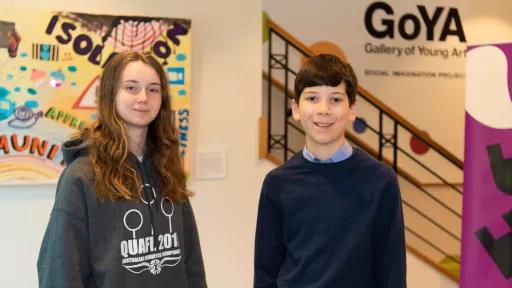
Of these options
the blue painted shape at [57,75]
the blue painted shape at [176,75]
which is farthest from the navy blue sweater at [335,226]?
the blue painted shape at [57,75]

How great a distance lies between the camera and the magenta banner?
2.24 metres

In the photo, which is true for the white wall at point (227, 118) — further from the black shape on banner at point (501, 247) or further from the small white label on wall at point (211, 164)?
the black shape on banner at point (501, 247)

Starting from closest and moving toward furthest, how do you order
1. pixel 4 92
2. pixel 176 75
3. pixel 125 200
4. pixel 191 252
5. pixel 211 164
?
pixel 125 200, pixel 191 252, pixel 4 92, pixel 176 75, pixel 211 164

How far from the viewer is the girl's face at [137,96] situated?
5.32ft

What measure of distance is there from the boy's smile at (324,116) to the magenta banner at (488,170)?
880 millimetres

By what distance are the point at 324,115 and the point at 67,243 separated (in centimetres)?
84

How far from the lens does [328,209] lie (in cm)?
164

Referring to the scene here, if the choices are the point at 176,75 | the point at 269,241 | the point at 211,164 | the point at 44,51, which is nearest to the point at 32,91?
the point at 44,51

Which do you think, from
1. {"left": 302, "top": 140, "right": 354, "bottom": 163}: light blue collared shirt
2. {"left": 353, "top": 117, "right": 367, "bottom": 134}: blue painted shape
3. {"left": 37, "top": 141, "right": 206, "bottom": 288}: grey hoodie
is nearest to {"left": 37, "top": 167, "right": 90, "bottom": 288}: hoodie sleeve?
{"left": 37, "top": 141, "right": 206, "bottom": 288}: grey hoodie

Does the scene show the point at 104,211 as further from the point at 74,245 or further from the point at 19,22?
the point at 19,22

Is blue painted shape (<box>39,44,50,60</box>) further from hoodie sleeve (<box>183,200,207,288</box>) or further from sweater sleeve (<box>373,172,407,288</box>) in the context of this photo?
sweater sleeve (<box>373,172,407,288</box>)

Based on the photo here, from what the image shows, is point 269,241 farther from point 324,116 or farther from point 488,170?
point 488,170

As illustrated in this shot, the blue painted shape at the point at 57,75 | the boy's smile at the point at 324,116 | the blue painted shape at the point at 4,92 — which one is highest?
the blue painted shape at the point at 57,75

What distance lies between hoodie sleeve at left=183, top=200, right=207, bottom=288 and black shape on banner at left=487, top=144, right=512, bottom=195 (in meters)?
1.30
